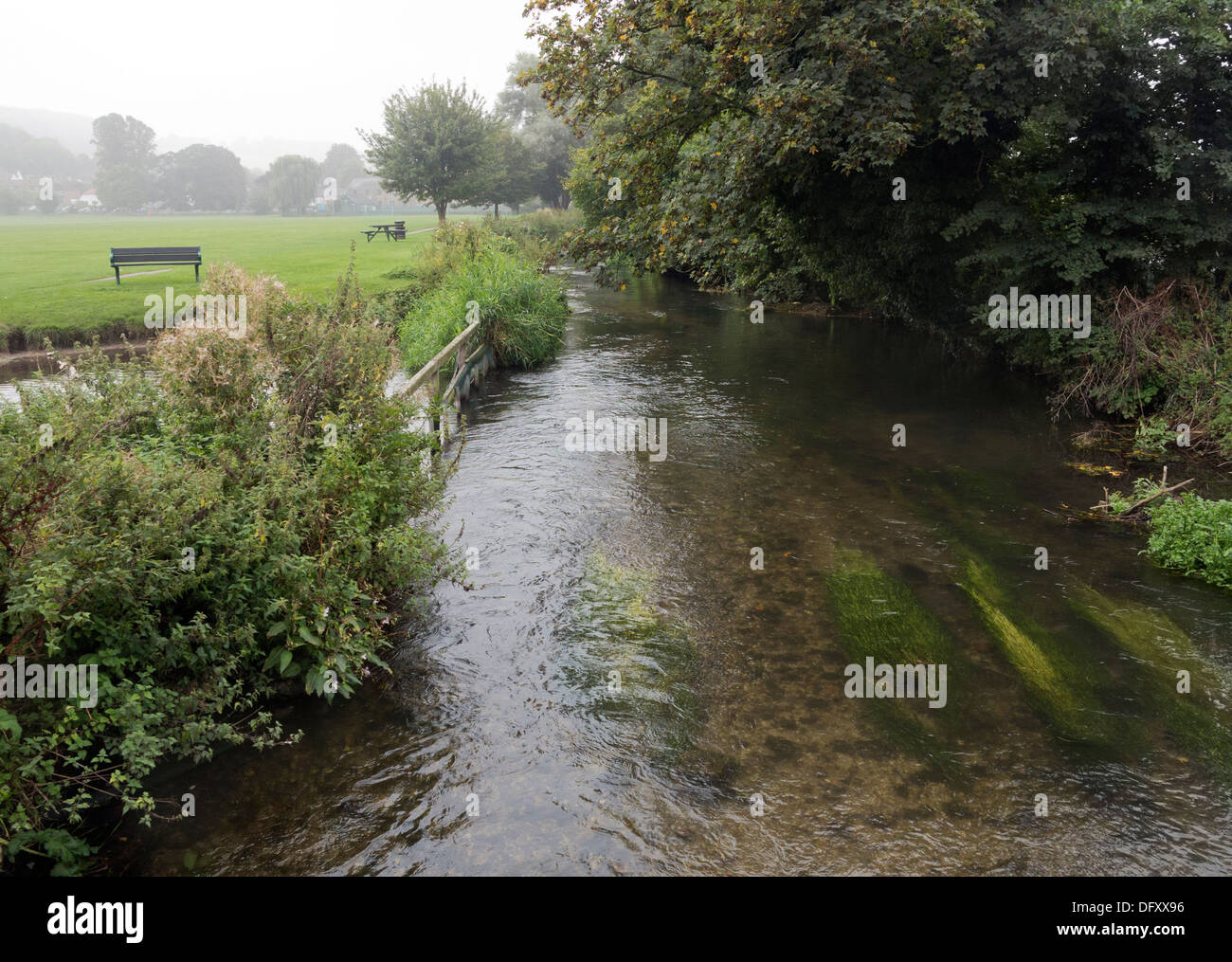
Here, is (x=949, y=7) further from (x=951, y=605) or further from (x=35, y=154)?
(x=35, y=154)

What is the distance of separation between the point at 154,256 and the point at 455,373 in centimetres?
1382

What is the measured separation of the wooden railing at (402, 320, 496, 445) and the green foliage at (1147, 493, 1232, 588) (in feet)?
26.7

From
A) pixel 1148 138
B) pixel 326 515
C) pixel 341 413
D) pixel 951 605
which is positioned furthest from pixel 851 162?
pixel 326 515

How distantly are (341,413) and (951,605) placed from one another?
5577 millimetres

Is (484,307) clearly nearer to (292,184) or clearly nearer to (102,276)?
(102,276)

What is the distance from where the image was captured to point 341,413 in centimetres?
684

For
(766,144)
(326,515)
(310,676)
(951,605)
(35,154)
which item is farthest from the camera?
(35,154)

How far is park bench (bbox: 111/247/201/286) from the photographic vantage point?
22.6 meters

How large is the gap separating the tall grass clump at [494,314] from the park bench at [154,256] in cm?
765

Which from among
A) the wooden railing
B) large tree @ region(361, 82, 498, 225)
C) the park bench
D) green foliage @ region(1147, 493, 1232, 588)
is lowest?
green foliage @ region(1147, 493, 1232, 588)

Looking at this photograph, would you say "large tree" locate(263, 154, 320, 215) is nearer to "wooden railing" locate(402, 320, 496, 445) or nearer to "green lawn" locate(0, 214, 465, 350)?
"green lawn" locate(0, 214, 465, 350)

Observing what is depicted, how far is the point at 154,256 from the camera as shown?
23062mm

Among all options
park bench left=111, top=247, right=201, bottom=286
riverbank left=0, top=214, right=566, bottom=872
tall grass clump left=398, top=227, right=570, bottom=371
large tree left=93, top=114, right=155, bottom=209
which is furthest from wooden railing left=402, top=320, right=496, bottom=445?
large tree left=93, top=114, right=155, bottom=209

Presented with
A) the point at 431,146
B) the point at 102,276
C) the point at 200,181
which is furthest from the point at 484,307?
the point at 200,181
